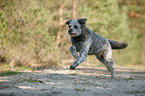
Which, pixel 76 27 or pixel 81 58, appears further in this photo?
pixel 76 27

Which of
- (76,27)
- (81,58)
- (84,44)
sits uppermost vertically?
(76,27)

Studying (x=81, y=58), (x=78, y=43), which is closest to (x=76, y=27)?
(x=78, y=43)

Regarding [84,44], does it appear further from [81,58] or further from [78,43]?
[81,58]

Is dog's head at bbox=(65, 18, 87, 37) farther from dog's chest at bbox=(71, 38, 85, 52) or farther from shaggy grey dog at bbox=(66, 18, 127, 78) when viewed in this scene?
dog's chest at bbox=(71, 38, 85, 52)

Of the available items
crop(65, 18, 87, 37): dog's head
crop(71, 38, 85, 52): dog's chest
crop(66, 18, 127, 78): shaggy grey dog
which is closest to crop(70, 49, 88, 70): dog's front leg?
crop(66, 18, 127, 78): shaggy grey dog

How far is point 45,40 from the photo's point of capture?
12883 mm

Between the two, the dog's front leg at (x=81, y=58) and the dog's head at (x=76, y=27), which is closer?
the dog's front leg at (x=81, y=58)

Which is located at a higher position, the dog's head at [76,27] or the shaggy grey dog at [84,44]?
the dog's head at [76,27]

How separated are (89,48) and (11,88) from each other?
10.2 feet

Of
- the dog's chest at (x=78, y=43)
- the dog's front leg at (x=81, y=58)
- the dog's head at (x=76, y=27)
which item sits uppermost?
the dog's head at (x=76, y=27)

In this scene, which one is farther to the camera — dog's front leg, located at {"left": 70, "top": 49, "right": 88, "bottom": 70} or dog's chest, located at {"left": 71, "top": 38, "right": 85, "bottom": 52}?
dog's chest, located at {"left": 71, "top": 38, "right": 85, "bottom": 52}

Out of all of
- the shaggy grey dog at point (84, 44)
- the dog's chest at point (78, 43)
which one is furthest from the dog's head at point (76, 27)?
the dog's chest at point (78, 43)

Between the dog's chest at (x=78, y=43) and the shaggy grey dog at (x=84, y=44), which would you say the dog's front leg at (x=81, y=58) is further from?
the dog's chest at (x=78, y=43)

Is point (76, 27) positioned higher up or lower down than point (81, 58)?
A: higher up
